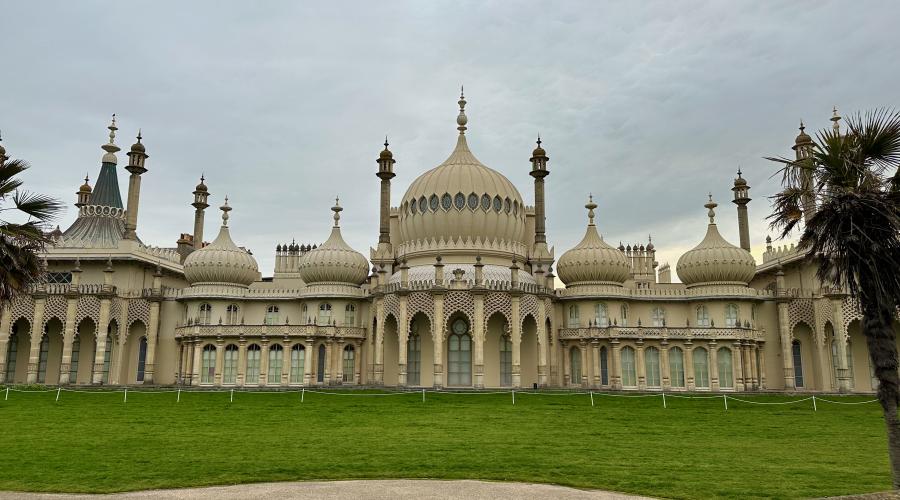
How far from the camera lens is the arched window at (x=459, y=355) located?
38.1 m

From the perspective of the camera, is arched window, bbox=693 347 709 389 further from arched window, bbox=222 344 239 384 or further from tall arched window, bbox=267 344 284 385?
arched window, bbox=222 344 239 384

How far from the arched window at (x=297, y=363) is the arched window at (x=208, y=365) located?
4690 mm

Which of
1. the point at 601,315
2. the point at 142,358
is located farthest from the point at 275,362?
the point at 601,315

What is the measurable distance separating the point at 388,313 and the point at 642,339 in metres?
14.7

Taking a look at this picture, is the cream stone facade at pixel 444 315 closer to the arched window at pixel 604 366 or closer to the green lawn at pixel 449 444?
the arched window at pixel 604 366

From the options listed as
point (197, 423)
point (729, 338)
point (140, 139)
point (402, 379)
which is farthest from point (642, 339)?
point (140, 139)

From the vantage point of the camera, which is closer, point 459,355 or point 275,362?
point 459,355

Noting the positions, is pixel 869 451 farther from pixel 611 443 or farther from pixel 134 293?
pixel 134 293

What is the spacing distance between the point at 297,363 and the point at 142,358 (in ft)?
35.6

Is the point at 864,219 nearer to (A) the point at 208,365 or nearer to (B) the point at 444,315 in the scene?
(B) the point at 444,315

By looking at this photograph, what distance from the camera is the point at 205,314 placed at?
139 feet

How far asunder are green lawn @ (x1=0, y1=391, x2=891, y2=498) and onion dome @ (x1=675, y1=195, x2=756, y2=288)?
41.6 feet

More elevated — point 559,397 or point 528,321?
point 528,321

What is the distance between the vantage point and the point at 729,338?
128ft
